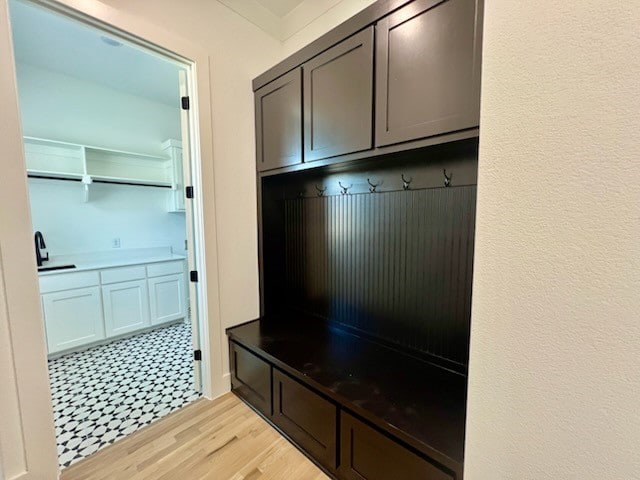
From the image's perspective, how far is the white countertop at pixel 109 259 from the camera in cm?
285

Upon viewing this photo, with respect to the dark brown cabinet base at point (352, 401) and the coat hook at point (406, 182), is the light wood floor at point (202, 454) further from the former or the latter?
the coat hook at point (406, 182)

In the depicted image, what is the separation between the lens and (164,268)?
11.1ft

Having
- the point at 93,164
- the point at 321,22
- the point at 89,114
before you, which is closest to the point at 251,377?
the point at 321,22

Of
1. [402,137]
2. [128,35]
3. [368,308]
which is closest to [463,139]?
[402,137]

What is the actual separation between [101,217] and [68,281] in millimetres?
925

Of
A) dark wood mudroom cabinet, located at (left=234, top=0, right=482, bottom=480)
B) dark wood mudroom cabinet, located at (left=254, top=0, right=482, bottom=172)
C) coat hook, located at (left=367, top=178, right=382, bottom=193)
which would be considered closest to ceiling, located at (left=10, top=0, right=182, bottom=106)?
dark wood mudroom cabinet, located at (left=254, top=0, right=482, bottom=172)

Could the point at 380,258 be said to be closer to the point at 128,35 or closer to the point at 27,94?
the point at 128,35

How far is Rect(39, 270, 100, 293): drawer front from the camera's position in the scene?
8.38ft

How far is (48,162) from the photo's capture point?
290cm

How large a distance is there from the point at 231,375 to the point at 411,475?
4.91 ft

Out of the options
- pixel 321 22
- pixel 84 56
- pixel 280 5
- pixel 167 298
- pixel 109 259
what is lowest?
pixel 167 298

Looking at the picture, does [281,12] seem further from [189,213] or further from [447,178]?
[447,178]

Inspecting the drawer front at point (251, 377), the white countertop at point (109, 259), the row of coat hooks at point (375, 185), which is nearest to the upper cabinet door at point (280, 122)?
the row of coat hooks at point (375, 185)

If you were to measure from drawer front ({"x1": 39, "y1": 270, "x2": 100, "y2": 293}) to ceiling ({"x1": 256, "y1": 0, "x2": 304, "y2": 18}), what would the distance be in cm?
299
